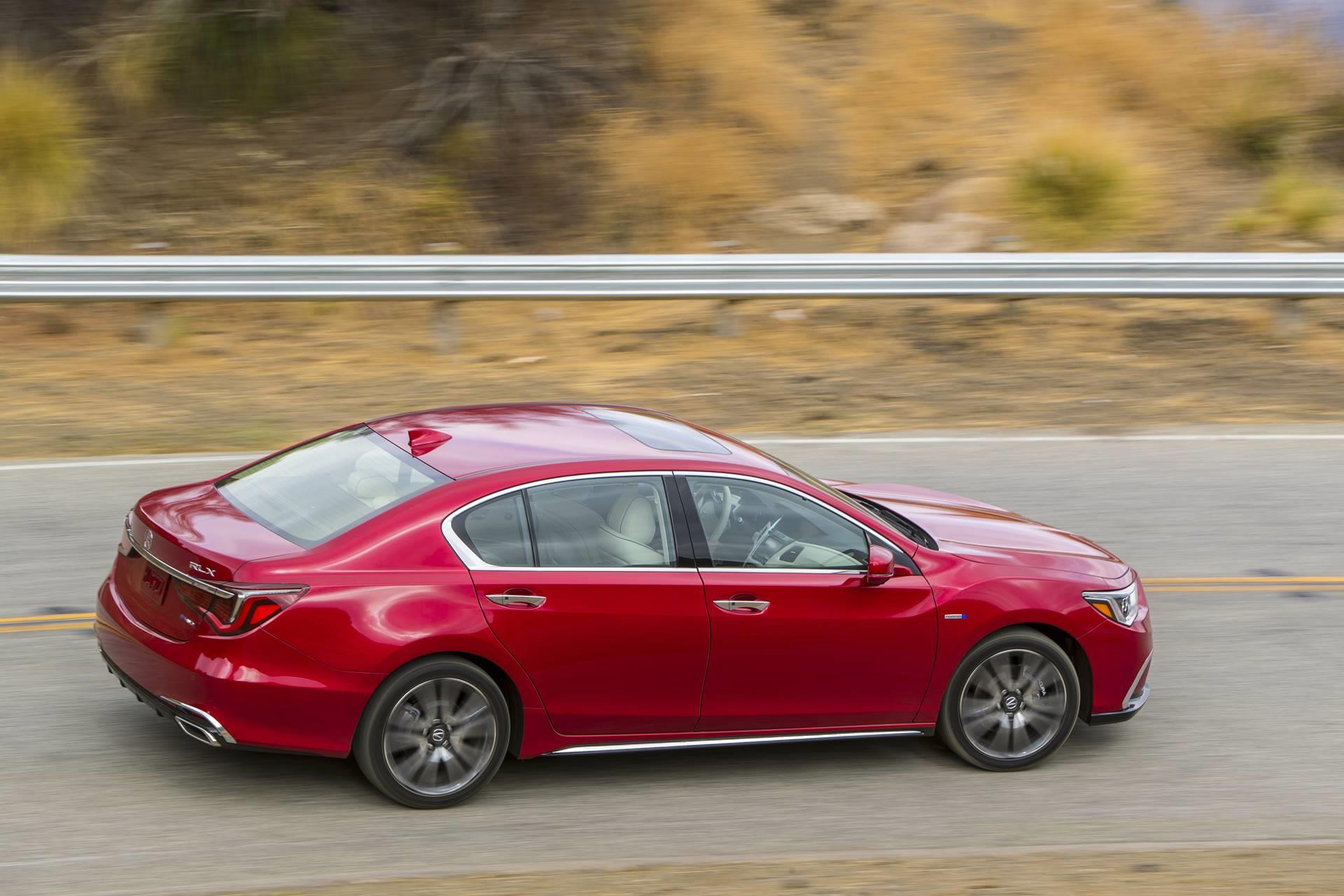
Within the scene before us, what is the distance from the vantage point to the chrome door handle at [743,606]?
5.91m

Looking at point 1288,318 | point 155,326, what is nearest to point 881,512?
point 155,326

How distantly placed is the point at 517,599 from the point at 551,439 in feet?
2.60

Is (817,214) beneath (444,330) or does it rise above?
above

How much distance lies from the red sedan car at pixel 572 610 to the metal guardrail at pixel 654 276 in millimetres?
7984

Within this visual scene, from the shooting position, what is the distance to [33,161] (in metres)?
17.5

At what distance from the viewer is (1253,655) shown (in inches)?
311

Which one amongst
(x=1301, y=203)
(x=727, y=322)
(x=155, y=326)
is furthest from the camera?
(x=1301, y=203)

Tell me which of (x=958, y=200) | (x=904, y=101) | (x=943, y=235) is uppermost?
(x=904, y=101)

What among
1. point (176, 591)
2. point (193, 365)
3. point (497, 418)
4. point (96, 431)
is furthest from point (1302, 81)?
point (176, 591)

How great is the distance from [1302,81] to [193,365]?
1614cm

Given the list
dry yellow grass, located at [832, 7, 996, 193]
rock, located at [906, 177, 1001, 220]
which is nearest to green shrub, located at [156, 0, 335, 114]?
dry yellow grass, located at [832, 7, 996, 193]

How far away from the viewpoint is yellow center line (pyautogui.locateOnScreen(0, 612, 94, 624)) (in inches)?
301

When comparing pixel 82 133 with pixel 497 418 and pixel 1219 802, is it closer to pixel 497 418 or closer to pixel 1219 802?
pixel 497 418

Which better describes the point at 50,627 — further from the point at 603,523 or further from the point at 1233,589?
the point at 1233,589
